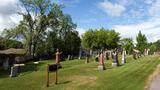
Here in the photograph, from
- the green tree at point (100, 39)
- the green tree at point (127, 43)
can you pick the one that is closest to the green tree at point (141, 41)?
the green tree at point (127, 43)

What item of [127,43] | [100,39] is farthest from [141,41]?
[100,39]

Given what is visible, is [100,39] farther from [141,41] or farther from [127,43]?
[141,41]

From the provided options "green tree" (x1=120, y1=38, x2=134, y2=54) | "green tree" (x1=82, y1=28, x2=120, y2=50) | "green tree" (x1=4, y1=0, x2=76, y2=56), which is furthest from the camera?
"green tree" (x1=82, y1=28, x2=120, y2=50)

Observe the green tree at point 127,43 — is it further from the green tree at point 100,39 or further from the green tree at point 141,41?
the green tree at point 141,41

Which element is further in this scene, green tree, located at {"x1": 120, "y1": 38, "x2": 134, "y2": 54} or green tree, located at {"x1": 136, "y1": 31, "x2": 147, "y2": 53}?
green tree, located at {"x1": 120, "y1": 38, "x2": 134, "y2": 54}

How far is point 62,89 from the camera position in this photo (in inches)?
818

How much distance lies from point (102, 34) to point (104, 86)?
338 ft

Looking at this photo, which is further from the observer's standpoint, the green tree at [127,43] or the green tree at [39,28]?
the green tree at [127,43]

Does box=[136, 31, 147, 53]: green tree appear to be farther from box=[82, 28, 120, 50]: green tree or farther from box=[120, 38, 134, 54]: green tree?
box=[82, 28, 120, 50]: green tree

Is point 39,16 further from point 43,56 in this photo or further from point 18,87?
point 18,87

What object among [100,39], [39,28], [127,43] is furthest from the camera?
[100,39]

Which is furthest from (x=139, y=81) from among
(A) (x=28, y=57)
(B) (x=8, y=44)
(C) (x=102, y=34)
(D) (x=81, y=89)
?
(C) (x=102, y=34)

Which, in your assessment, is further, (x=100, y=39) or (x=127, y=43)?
(x=100, y=39)

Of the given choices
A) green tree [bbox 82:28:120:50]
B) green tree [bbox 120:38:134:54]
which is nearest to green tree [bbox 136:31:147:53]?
green tree [bbox 120:38:134:54]
